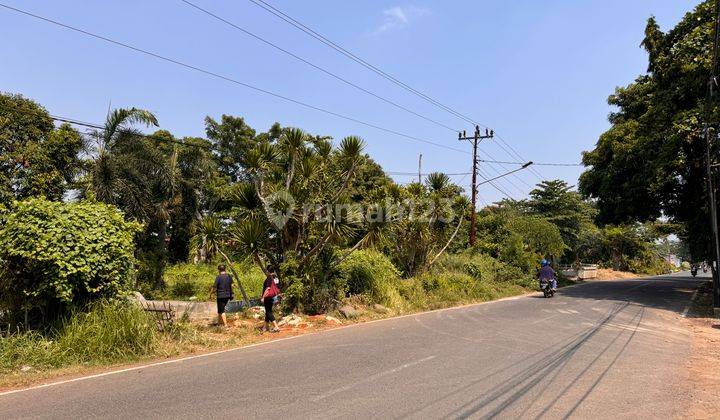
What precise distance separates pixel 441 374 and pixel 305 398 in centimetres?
228

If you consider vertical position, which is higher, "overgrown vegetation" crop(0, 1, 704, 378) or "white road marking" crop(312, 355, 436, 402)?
"overgrown vegetation" crop(0, 1, 704, 378)

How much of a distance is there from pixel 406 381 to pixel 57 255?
6620 millimetres

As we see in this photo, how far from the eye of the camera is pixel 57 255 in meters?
8.59

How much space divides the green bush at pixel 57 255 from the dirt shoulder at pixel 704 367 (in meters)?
9.81

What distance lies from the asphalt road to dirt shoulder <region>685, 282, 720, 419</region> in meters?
0.19

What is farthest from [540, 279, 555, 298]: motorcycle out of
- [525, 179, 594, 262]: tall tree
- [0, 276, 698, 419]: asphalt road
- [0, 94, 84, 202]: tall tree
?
[525, 179, 594, 262]: tall tree

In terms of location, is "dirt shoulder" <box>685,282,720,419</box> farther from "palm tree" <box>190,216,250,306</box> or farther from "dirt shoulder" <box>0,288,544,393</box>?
"palm tree" <box>190,216,250,306</box>

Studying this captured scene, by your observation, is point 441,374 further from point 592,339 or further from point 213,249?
point 213,249

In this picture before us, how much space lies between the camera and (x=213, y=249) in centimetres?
1396

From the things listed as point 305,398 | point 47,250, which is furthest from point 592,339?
point 47,250

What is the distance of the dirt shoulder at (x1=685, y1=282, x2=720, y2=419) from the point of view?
5812mm

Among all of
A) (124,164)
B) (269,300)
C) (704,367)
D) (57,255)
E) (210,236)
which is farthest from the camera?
(124,164)

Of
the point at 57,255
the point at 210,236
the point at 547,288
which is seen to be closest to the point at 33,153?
the point at 210,236

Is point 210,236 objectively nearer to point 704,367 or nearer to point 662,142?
point 704,367
